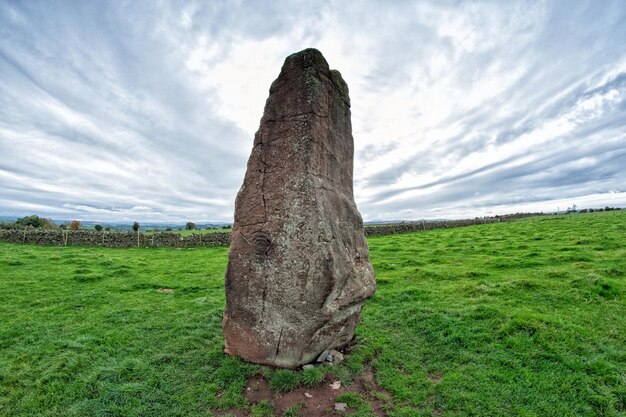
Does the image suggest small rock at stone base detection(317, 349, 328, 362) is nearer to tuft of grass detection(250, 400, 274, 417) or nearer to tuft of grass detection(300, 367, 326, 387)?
tuft of grass detection(300, 367, 326, 387)

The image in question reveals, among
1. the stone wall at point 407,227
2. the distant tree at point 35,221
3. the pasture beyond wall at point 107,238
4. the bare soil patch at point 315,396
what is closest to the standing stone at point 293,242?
the bare soil patch at point 315,396

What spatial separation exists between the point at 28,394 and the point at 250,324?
4.04 m

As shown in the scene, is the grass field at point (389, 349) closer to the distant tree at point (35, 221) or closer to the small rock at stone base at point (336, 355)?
the small rock at stone base at point (336, 355)

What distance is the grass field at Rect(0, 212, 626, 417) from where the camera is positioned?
19.4ft

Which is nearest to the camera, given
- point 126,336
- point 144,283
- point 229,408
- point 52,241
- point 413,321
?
point 229,408

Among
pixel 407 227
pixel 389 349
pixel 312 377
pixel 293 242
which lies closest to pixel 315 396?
pixel 312 377

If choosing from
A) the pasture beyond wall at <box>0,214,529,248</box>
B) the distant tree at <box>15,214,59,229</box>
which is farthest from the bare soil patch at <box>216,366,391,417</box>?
the distant tree at <box>15,214,59,229</box>

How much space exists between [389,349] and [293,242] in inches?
136

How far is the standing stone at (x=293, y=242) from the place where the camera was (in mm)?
6598

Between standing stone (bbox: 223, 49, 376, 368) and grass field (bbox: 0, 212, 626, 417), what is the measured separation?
0.62 metres

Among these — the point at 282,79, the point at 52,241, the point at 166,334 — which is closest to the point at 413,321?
the point at 166,334

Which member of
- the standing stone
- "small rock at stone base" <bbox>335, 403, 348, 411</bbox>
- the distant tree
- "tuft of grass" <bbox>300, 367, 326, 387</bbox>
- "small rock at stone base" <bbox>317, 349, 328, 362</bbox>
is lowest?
"small rock at stone base" <bbox>335, 403, 348, 411</bbox>

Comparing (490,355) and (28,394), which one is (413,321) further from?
(28,394)

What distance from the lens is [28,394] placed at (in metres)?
6.16
